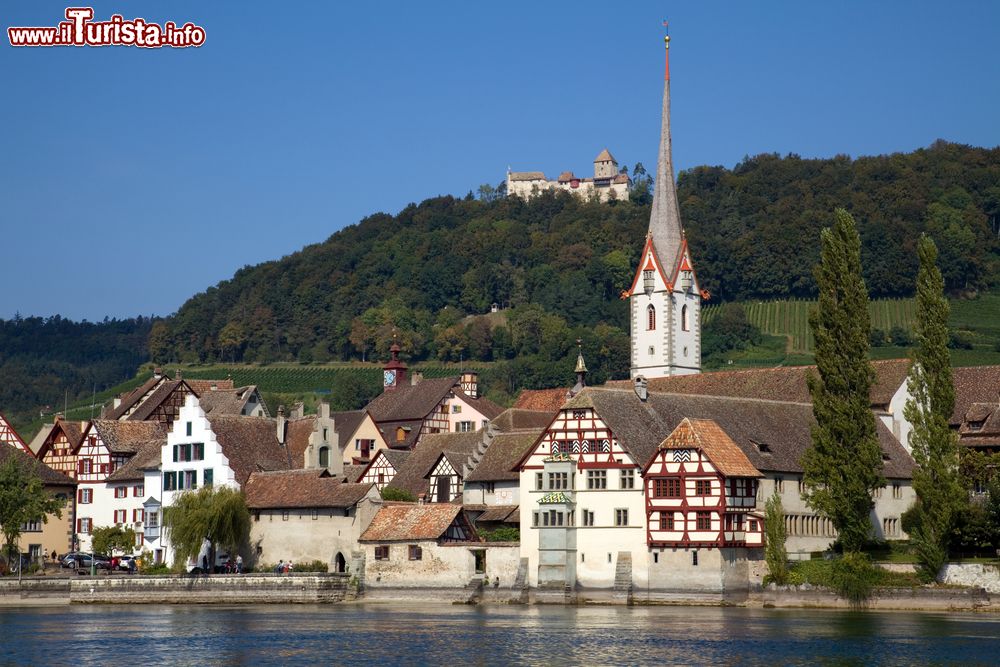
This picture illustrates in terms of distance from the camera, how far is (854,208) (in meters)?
197

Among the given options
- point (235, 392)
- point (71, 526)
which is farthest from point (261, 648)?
point (235, 392)

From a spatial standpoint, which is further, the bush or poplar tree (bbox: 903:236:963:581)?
the bush

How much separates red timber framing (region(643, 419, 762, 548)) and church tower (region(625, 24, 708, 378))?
39.0 metres

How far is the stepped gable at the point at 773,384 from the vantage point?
301ft

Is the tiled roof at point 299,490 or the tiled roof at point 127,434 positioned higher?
the tiled roof at point 127,434

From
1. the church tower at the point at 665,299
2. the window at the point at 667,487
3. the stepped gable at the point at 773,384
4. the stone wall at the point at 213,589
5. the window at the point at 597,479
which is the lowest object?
the stone wall at the point at 213,589

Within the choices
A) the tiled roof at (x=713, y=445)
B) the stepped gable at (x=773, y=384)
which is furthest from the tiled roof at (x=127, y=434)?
the tiled roof at (x=713, y=445)

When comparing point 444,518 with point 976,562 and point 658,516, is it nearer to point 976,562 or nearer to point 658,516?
point 658,516

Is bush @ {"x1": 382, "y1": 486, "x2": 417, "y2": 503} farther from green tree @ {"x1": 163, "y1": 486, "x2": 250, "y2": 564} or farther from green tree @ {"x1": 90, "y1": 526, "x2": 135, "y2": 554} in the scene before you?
green tree @ {"x1": 90, "y1": 526, "x2": 135, "y2": 554}

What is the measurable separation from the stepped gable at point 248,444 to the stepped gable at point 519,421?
482 inches

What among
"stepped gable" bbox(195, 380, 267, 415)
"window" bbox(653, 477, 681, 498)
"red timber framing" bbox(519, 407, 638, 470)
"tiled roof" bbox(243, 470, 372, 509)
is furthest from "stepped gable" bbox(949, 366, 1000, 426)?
"stepped gable" bbox(195, 380, 267, 415)

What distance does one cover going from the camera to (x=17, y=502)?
90.2 metres

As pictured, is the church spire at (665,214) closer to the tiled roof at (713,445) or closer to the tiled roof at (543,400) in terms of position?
the tiled roof at (543,400)

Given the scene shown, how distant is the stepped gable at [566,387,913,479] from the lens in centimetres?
7969
